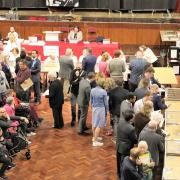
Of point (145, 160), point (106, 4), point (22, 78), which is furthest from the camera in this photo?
point (106, 4)

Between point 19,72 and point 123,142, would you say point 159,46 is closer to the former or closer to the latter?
point 19,72

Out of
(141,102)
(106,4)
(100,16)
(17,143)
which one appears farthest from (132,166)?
(106,4)

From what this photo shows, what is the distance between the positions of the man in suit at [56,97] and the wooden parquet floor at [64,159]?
22 centimetres

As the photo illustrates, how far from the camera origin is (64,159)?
9234mm

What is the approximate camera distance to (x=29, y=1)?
843 inches

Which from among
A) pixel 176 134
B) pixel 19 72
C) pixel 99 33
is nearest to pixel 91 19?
pixel 99 33

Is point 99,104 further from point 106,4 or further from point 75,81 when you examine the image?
point 106,4

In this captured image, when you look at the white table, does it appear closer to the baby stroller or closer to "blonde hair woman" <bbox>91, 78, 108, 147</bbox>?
"blonde hair woman" <bbox>91, 78, 108, 147</bbox>

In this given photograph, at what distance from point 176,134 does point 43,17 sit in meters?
12.3

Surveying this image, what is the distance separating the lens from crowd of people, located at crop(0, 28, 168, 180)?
7.38m

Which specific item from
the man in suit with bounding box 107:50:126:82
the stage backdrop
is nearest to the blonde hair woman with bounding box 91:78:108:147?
the man in suit with bounding box 107:50:126:82

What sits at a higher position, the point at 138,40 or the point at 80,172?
the point at 138,40

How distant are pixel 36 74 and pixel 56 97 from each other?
1.60m

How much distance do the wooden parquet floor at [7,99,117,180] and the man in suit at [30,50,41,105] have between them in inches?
57.2
